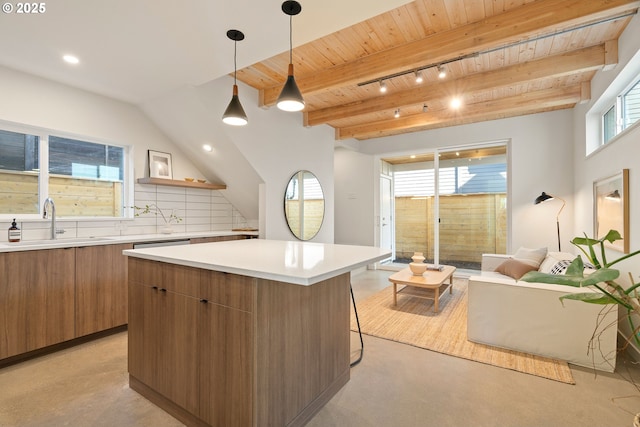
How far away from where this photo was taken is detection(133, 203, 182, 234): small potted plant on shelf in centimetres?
355

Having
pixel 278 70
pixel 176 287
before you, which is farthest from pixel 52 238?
pixel 278 70

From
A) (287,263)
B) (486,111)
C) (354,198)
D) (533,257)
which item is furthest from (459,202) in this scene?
(287,263)

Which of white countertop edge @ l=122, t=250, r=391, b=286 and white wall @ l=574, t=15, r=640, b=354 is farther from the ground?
white wall @ l=574, t=15, r=640, b=354

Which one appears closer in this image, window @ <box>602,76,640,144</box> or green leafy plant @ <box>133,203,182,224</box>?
window @ <box>602,76,640,144</box>

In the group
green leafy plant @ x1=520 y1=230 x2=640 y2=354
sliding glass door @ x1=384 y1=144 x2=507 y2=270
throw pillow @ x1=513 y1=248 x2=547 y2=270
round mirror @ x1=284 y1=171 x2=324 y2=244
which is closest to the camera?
green leafy plant @ x1=520 y1=230 x2=640 y2=354

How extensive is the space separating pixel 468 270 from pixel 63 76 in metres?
6.31

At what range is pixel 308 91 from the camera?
3311 millimetres

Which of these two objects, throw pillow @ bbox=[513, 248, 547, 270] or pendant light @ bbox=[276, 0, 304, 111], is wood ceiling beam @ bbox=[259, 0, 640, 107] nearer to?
A: pendant light @ bbox=[276, 0, 304, 111]

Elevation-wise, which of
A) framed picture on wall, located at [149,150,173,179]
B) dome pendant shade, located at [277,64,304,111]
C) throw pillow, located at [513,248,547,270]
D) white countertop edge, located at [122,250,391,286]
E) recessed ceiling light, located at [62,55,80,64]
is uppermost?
recessed ceiling light, located at [62,55,80,64]

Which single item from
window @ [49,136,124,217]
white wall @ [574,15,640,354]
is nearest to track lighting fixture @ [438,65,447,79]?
white wall @ [574,15,640,354]

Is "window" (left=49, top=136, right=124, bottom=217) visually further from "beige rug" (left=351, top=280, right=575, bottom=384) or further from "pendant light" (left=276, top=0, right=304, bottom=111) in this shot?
"beige rug" (left=351, top=280, right=575, bottom=384)

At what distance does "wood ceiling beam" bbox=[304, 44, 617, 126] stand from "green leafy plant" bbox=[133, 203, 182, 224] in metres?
2.49

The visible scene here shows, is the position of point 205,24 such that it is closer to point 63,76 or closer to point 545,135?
point 63,76

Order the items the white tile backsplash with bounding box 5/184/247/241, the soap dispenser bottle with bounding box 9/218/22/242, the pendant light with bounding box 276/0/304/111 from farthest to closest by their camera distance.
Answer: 1. the white tile backsplash with bounding box 5/184/247/241
2. the soap dispenser bottle with bounding box 9/218/22/242
3. the pendant light with bounding box 276/0/304/111
